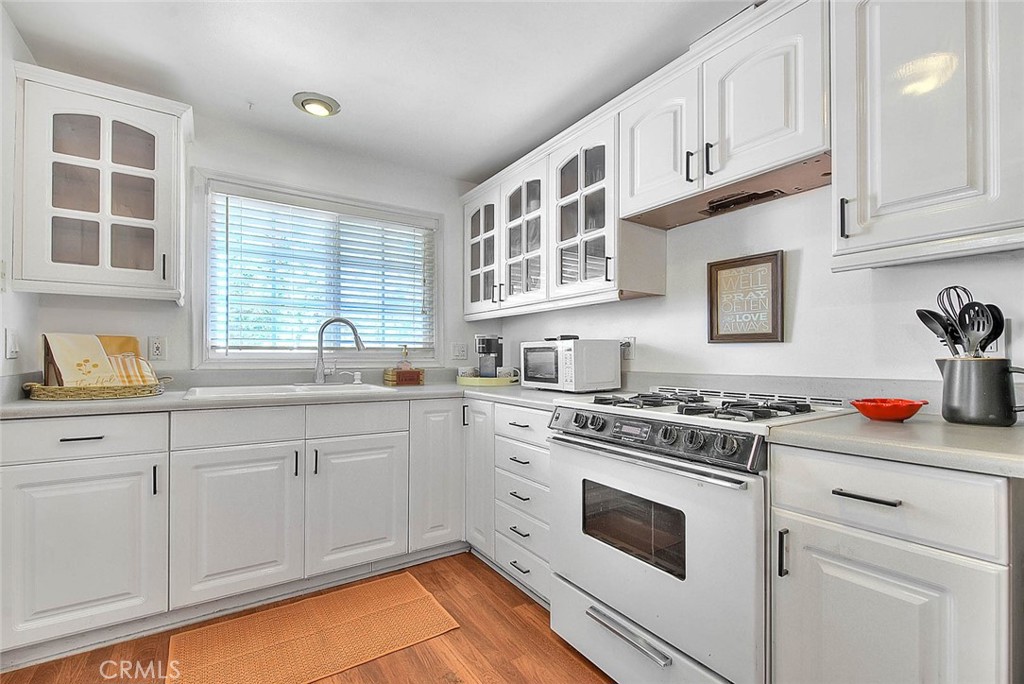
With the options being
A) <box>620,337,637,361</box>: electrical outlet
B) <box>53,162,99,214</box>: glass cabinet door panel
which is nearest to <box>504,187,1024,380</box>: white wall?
<box>620,337,637,361</box>: electrical outlet

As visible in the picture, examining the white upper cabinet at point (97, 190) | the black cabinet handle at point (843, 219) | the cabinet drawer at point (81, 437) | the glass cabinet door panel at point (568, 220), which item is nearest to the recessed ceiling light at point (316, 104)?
the white upper cabinet at point (97, 190)

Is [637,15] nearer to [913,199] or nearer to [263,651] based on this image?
[913,199]

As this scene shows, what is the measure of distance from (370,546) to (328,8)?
7.60 feet

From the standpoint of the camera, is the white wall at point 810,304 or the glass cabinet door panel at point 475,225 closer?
the white wall at point 810,304

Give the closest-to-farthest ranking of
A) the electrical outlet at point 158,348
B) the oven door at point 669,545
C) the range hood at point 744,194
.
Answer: the oven door at point 669,545, the range hood at point 744,194, the electrical outlet at point 158,348

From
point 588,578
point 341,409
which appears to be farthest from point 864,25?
point 341,409

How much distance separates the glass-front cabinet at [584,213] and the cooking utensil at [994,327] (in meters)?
1.23

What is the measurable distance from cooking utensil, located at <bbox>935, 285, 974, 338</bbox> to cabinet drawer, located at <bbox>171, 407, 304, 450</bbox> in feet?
7.98

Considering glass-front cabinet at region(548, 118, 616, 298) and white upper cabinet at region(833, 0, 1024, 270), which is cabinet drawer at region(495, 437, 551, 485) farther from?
white upper cabinet at region(833, 0, 1024, 270)

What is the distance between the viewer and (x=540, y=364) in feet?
8.52

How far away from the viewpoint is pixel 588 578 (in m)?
1.77

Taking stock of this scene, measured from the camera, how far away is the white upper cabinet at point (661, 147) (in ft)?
6.05

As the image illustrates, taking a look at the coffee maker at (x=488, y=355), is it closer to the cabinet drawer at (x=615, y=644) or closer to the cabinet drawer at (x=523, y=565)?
the cabinet drawer at (x=523, y=565)

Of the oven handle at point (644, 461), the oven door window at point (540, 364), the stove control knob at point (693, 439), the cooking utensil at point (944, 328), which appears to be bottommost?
the oven handle at point (644, 461)
